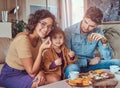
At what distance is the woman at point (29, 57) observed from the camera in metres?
1.60

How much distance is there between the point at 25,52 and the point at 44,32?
0.25 metres

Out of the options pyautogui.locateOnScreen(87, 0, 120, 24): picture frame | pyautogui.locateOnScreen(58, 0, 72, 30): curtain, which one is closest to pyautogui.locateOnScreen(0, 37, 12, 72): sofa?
pyautogui.locateOnScreen(87, 0, 120, 24): picture frame

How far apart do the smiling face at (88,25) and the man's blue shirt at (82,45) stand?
1.9 inches

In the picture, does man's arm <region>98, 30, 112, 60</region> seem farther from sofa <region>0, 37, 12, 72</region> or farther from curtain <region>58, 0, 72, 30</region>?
curtain <region>58, 0, 72, 30</region>

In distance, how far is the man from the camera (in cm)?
197

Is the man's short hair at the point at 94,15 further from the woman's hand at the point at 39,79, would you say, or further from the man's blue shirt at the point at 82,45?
the woman's hand at the point at 39,79

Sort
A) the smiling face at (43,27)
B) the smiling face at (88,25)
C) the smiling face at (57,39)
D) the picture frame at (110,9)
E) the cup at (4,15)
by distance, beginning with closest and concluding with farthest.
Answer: the smiling face at (43,27)
the smiling face at (57,39)
the smiling face at (88,25)
the picture frame at (110,9)
the cup at (4,15)

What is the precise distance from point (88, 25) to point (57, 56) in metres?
0.41

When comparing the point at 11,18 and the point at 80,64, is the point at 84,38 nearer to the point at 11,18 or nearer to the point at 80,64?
Answer: the point at 80,64

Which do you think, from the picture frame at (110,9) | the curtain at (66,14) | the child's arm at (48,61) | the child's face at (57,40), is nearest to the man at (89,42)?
the child's face at (57,40)

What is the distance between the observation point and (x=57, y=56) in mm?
1853

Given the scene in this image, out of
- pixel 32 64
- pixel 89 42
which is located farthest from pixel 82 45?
pixel 32 64

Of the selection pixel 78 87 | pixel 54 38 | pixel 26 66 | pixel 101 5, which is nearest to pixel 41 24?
pixel 54 38

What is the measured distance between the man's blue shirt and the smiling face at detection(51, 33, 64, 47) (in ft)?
0.42
